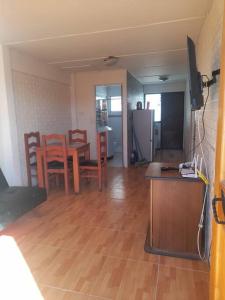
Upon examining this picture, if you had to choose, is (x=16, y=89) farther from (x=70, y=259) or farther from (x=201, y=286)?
(x=201, y=286)

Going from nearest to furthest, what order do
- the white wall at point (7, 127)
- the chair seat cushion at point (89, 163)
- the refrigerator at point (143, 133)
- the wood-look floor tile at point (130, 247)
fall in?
the wood-look floor tile at point (130, 247), the white wall at point (7, 127), the chair seat cushion at point (89, 163), the refrigerator at point (143, 133)

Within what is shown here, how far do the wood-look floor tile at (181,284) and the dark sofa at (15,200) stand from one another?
1607 mm

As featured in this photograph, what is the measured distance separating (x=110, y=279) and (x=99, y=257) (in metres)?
0.28

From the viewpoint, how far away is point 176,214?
1.86 m

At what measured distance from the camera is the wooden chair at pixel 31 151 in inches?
140

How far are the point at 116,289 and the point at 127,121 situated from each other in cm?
397

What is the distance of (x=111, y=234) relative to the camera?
7.49 feet

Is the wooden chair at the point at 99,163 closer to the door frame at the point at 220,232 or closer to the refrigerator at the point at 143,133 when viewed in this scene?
the refrigerator at the point at 143,133

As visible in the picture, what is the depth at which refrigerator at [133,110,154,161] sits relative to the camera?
5.57 metres

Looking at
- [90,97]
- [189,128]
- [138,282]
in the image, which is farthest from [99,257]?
[90,97]

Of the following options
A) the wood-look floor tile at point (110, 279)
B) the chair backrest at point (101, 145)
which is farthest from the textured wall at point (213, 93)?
the chair backrest at point (101, 145)

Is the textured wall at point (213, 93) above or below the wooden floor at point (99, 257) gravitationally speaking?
above

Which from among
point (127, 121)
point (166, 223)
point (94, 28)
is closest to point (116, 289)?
point (166, 223)

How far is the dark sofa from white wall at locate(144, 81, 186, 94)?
234 inches
